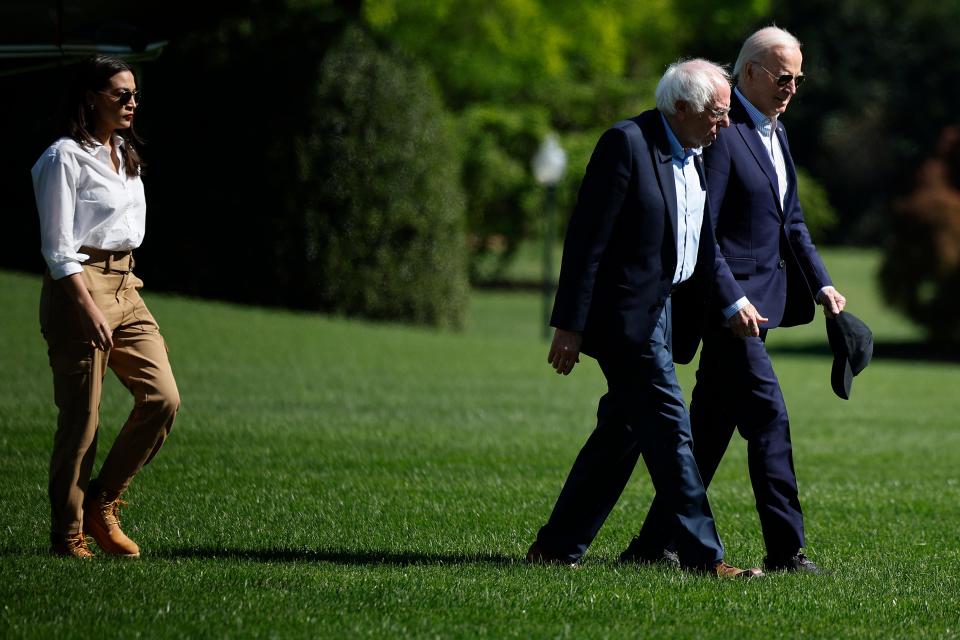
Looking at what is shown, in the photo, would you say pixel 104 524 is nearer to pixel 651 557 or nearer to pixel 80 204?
pixel 80 204

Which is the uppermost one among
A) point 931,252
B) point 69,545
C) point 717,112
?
point 717,112

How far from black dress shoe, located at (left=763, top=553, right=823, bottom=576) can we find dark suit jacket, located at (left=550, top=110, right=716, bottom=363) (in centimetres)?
117

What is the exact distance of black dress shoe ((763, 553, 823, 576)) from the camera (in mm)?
6062

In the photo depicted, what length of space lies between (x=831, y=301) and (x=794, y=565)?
3.66 feet

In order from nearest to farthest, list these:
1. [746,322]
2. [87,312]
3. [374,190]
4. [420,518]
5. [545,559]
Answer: [87,312] < [746,322] < [545,559] < [420,518] < [374,190]

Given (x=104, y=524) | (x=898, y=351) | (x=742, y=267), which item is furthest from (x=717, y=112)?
(x=898, y=351)

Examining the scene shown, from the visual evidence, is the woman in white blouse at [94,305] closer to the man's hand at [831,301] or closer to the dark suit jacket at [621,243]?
the dark suit jacket at [621,243]

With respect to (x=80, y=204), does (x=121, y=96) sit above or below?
above

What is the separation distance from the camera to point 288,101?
22.2 meters

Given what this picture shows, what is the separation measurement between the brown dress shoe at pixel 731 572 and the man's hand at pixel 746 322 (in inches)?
36.7

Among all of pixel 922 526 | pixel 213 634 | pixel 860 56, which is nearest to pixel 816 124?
pixel 860 56

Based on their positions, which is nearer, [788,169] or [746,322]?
[746,322]

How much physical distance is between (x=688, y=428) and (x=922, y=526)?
7.86ft

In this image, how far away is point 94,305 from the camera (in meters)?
5.51
